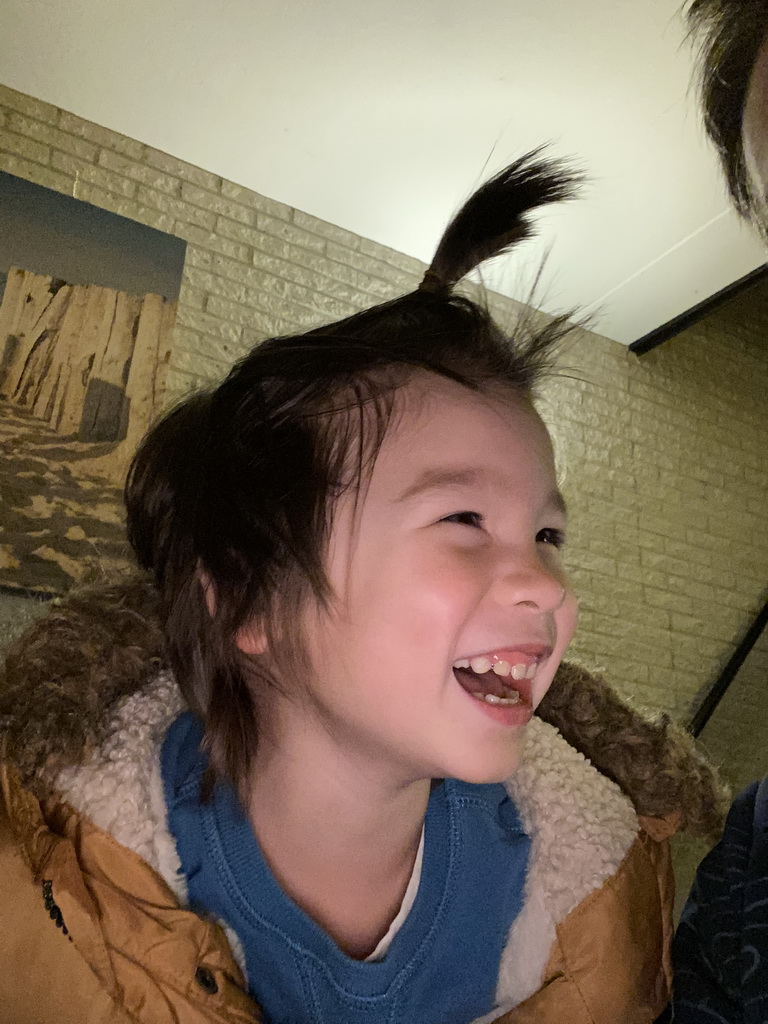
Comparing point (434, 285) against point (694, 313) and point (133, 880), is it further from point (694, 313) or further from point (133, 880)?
point (694, 313)

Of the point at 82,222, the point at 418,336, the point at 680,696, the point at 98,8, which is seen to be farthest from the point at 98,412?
the point at 680,696

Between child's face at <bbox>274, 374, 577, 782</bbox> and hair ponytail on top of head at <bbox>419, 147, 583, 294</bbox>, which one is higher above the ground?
hair ponytail on top of head at <bbox>419, 147, 583, 294</bbox>

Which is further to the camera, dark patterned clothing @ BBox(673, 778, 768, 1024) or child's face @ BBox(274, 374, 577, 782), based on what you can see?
child's face @ BBox(274, 374, 577, 782)

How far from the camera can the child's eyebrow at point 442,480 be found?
0.82 m

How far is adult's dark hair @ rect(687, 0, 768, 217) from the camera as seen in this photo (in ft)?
2.80

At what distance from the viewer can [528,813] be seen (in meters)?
0.99

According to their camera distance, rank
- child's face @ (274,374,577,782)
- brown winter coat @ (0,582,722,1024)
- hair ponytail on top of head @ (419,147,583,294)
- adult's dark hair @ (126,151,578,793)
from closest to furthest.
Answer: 1. brown winter coat @ (0,582,722,1024)
2. child's face @ (274,374,577,782)
3. adult's dark hair @ (126,151,578,793)
4. hair ponytail on top of head @ (419,147,583,294)

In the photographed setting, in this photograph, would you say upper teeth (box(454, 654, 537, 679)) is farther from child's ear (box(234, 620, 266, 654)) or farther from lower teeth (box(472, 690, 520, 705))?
child's ear (box(234, 620, 266, 654))

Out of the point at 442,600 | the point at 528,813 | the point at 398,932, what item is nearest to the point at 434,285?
the point at 442,600

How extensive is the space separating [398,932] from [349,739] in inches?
9.8

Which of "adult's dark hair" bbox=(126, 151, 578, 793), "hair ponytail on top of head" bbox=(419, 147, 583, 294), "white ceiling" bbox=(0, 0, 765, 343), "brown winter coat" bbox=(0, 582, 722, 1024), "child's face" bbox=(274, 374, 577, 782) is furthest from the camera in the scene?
"white ceiling" bbox=(0, 0, 765, 343)

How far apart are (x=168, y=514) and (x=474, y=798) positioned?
23.1 inches

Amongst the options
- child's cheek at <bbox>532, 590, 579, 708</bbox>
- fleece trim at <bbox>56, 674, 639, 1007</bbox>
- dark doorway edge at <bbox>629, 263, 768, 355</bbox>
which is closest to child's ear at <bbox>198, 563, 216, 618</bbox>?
fleece trim at <bbox>56, 674, 639, 1007</bbox>

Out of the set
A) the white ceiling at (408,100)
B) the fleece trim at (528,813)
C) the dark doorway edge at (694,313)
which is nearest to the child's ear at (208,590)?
the fleece trim at (528,813)
